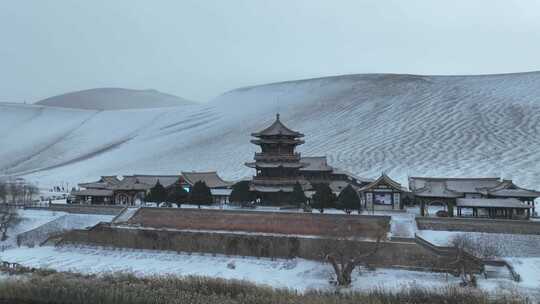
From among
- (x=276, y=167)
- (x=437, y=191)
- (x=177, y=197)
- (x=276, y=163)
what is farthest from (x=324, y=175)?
(x=177, y=197)

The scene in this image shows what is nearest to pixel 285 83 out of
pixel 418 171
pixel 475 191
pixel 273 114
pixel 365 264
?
pixel 273 114

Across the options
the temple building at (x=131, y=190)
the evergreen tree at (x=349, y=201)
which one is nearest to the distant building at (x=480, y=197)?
the evergreen tree at (x=349, y=201)

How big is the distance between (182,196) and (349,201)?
10.2 meters

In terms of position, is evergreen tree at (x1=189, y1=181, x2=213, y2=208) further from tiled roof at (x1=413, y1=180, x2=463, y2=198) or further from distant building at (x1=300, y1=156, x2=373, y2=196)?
tiled roof at (x1=413, y1=180, x2=463, y2=198)

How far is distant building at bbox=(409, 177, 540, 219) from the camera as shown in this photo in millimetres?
22872

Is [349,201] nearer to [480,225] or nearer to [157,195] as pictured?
[480,225]

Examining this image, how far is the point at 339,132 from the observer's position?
5972 cm

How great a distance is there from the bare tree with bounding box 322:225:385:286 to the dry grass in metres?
1.97

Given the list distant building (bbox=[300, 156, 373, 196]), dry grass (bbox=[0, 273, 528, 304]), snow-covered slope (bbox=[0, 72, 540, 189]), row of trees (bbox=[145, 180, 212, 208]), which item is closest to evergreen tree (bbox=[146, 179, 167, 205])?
row of trees (bbox=[145, 180, 212, 208])

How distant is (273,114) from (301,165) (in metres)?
45.2

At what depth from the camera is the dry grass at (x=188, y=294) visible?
1339cm

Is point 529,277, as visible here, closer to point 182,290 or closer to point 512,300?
point 512,300

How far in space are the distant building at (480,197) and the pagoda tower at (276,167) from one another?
26.5 ft

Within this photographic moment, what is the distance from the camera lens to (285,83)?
338 feet
